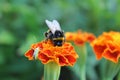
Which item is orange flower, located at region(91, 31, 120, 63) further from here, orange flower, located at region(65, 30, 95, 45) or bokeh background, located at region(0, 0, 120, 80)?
bokeh background, located at region(0, 0, 120, 80)

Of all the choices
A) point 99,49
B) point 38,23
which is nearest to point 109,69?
point 99,49

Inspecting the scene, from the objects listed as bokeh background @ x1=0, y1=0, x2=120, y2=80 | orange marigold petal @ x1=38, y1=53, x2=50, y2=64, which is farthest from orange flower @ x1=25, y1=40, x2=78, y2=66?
bokeh background @ x1=0, y1=0, x2=120, y2=80

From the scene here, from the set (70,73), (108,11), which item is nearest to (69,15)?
(108,11)

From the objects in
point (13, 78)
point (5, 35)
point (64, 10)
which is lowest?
point (13, 78)

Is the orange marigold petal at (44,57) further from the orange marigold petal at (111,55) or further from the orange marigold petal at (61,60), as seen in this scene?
the orange marigold petal at (111,55)

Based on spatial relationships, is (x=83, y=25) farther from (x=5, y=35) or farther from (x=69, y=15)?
(x=5, y=35)
